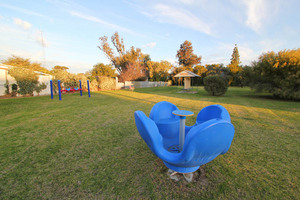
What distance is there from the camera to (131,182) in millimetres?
1822

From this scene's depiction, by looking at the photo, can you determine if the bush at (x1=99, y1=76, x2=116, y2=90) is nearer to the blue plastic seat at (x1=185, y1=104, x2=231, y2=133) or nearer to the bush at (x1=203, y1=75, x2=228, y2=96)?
the bush at (x1=203, y1=75, x2=228, y2=96)

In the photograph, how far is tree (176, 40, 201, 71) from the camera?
44.8 meters

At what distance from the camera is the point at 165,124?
8.18 feet

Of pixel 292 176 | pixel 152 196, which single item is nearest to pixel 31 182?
pixel 152 196

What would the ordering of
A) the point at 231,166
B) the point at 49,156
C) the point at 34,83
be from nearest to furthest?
the point at 231,166, the point at 49,156, the point at 34,83

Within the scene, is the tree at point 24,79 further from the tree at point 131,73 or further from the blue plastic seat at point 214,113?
the tree at point 131,73

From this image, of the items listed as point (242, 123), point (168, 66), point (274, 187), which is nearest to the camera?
point (274, 187)

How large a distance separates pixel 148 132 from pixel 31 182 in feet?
6.09

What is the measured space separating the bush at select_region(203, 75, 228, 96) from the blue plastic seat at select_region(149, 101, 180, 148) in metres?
11.1

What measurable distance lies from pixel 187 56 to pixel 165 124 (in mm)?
47174

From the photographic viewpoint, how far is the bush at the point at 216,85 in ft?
38.9

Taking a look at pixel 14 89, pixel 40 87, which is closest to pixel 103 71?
pixel 40 87

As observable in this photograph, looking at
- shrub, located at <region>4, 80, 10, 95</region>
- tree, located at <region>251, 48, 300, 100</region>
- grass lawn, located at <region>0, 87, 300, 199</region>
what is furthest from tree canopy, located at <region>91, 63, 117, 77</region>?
grass lawn, located at <region>0, 87, 300, 199</region>

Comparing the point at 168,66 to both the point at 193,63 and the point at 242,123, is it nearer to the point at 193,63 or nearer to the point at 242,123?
the point at 193,63
